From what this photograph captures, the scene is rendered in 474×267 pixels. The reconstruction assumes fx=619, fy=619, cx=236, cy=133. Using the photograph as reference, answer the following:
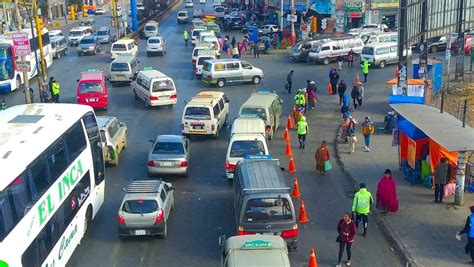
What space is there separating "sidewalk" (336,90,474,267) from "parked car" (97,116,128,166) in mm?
8432

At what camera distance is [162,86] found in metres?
31.8

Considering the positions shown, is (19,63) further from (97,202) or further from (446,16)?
(446,16)

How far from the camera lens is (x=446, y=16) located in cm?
3403

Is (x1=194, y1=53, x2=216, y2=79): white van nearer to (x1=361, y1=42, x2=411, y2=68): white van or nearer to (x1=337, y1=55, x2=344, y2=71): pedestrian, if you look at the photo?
(x1=337, y1=55, x2=344, y2=71): pedestrian

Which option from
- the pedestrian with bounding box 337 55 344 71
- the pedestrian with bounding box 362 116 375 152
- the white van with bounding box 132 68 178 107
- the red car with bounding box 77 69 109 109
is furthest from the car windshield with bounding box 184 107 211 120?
the pedestrian with bounding box 337 55 344 71

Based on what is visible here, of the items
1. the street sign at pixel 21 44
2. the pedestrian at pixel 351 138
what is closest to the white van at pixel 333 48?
the pedestrian at pixel 351 138

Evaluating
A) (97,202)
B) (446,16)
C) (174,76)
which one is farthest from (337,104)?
(97,202)

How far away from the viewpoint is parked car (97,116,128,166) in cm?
2250

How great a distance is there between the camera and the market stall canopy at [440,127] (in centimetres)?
1631

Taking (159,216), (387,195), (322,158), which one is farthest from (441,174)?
(159,216)

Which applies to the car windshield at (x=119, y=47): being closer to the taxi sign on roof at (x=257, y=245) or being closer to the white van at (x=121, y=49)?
the white van at (x=121, y=49)

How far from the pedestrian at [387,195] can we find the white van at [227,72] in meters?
21.7

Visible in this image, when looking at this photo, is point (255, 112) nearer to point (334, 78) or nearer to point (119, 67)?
point (334, 78)

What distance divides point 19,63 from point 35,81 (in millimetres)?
13939
